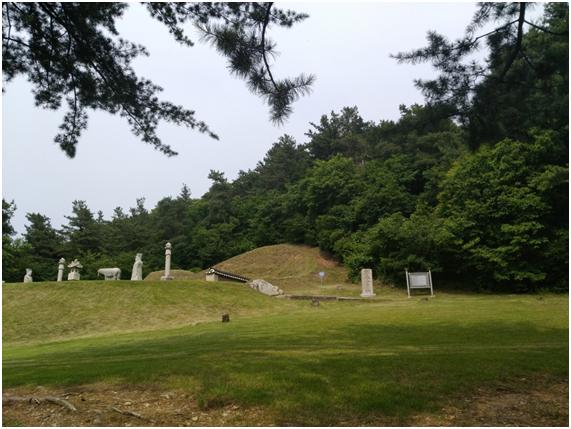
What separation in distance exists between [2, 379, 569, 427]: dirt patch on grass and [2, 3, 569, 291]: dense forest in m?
3.42

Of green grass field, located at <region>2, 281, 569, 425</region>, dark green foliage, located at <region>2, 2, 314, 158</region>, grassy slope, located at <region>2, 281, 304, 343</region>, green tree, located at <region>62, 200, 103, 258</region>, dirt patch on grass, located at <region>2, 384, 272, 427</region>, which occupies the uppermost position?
green tree, located at <region>62, 200, 103, 258</region>

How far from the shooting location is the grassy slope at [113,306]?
14.4 m

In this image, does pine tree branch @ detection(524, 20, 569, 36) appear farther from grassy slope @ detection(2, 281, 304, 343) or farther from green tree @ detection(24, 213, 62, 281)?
green tree @ detection(24, 213, 62, 281)

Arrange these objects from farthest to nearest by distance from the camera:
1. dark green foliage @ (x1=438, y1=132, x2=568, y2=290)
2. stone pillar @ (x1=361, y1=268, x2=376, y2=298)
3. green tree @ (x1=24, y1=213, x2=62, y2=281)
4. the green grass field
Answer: green tree @ (x1=24, y1=213, x2=62, y2=281) < dark green foliage @ (x1=438, y1=132, x2=568, y2=290) < stone pillar @ (x1=361, y1=268, x2=376, y2=298) < the green grass field

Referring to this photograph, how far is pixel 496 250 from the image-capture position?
2381 cm

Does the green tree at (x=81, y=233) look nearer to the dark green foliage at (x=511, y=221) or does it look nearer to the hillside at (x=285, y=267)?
the hillside at (x=285, y=267)

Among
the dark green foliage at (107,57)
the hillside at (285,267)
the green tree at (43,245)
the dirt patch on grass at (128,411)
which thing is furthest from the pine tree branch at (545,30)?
the green tree at (43,245)

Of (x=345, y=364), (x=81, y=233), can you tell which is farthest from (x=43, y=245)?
(x=345, y=364)

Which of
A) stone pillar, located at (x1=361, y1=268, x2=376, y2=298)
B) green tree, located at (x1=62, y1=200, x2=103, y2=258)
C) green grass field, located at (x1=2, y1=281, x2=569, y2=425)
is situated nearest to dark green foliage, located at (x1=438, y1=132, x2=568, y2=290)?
stone pillar, located at (x1=361, y1=268, x2=376, y2=298)

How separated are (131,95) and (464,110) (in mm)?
4462

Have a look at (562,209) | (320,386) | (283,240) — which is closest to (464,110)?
(320,386)

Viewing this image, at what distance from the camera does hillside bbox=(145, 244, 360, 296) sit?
1305 inches

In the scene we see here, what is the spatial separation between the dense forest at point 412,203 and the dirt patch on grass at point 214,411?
11.2 feet

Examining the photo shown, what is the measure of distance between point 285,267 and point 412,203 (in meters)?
11.9
